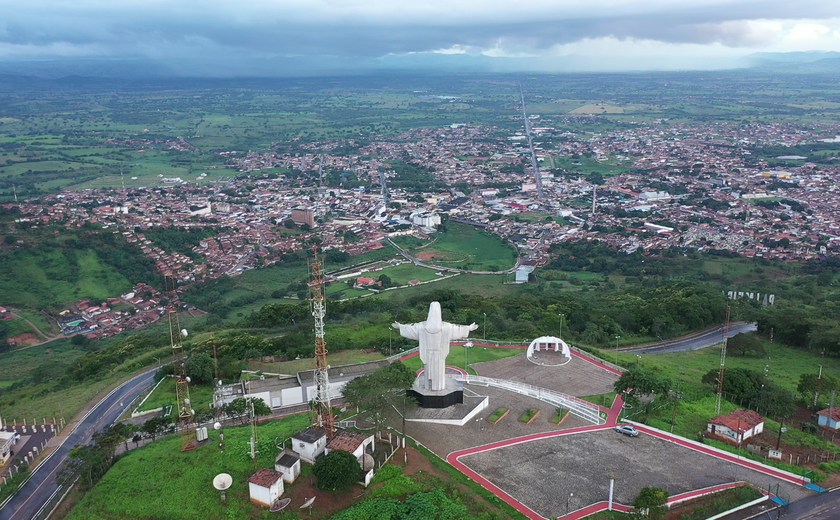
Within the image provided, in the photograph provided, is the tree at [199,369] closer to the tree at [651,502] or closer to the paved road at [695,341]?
the tree at [651,502]

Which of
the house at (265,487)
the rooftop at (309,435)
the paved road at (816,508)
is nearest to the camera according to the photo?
the paved road at (816,508)

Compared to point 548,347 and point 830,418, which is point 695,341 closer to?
point 548,347

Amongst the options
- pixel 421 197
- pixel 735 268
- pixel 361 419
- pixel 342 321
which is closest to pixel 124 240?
pixel 342 321

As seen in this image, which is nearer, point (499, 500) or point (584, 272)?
point (499, 500)

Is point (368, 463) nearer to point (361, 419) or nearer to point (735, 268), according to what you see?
point (361, 419)

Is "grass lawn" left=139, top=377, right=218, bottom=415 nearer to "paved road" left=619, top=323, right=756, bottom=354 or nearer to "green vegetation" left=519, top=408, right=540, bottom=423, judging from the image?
"green vegetation" left=519, top=408, right=540, bottom=423

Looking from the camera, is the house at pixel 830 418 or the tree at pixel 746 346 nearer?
the house at pixel 830 418

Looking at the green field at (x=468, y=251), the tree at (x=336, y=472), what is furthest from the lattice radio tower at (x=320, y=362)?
the green field at (x=468, y=251)
